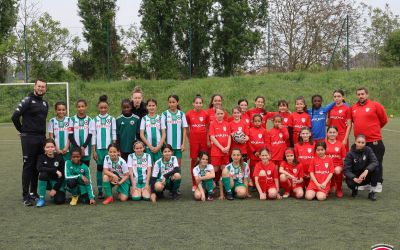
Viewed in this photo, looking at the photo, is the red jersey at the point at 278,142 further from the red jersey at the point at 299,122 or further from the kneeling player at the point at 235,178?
the kneeling player at the point at 235,178

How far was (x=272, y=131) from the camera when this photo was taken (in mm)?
6203

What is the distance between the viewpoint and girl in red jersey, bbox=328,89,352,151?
6.29 meters

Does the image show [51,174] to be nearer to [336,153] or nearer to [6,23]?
[336,153]

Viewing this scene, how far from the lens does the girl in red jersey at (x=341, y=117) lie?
248 inches

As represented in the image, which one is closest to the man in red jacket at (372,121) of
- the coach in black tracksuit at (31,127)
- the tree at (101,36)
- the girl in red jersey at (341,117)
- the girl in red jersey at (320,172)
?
the girl in red jersey at (341,117)

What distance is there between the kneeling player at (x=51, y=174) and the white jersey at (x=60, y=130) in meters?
0.32

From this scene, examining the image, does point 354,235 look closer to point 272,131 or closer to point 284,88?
point 272,131

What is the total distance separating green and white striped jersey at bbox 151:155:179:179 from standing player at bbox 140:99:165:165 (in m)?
0.25

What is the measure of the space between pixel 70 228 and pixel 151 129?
2.02 meters

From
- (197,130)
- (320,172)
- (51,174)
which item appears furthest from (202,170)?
(51,174)

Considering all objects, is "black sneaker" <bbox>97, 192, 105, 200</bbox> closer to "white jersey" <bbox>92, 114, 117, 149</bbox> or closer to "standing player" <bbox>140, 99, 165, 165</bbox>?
"white jersey" <bbox>92, 114, 117, 149</bbox>

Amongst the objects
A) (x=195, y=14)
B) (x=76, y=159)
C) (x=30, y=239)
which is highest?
(x=195, y=14)

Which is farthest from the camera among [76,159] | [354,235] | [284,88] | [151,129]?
[284,88]

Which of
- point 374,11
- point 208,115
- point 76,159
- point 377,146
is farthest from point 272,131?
point 374,11
